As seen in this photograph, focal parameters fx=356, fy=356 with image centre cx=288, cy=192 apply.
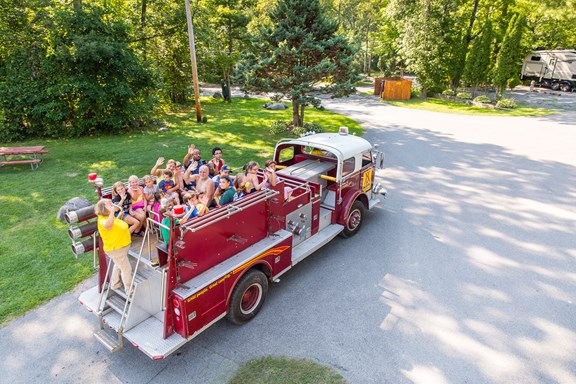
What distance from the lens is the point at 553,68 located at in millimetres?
34031

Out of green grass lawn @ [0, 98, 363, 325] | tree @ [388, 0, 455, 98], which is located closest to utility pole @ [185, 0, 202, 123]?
green grass lawn @ [0, 98, 363, 325]

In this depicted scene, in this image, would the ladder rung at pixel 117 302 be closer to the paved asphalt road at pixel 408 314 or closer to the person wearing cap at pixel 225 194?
the paved asphalt road at pixel 408 314

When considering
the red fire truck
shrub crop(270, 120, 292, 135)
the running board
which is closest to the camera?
the red fire truck

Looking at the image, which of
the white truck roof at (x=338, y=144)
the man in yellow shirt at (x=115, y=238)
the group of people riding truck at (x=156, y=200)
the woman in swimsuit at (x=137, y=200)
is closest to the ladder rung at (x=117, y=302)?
the group of people riding truck at (x=156, y=200)

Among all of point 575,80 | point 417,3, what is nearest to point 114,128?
point 417,3

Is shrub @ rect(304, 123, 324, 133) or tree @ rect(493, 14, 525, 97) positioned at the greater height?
tree @ rect(493, 14, 525, 97)

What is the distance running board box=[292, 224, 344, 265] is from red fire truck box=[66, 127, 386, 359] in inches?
0.9

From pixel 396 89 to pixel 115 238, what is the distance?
98.6 feet

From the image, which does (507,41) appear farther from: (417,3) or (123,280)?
(123,280)

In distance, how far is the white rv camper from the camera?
32938mm

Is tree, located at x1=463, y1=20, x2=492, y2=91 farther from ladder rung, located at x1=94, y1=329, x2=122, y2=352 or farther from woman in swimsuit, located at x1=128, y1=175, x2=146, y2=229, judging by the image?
ladder rung, located at x1=94, y1=329, x2=122, y2=352

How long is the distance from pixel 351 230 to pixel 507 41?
25.0 meters

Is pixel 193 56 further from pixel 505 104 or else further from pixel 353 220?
pixel 505 104

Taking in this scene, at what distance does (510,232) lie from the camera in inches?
360
